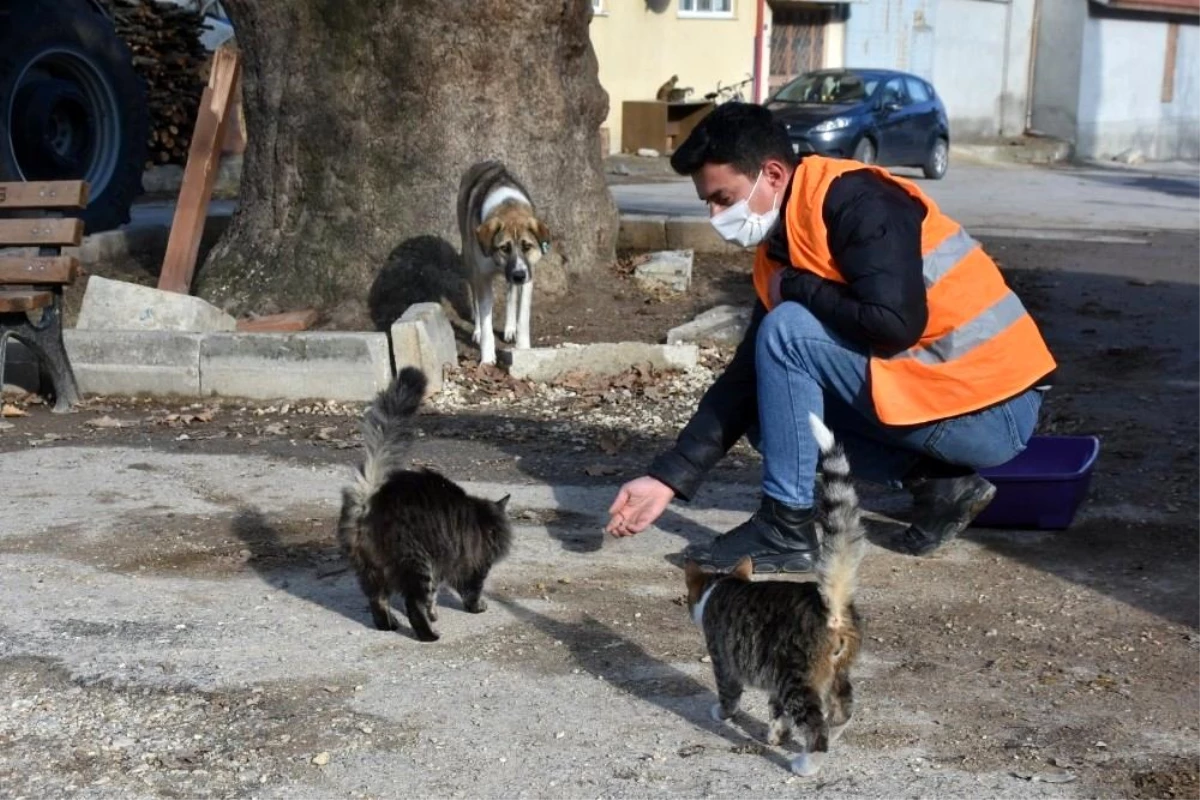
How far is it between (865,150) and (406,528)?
20466 mm

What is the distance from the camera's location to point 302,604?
4.77 m

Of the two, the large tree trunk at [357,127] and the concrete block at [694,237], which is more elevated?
the large tree trunk at [357,127]

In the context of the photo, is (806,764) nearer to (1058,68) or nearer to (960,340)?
(960,340)

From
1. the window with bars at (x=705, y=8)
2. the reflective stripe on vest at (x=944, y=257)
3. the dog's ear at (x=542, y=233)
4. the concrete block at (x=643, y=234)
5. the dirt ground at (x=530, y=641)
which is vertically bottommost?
the dirt ground at (x=530, y=641)

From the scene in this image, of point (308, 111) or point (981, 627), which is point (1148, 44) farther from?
point (981, 627)

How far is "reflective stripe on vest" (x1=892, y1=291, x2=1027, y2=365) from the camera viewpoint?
15.1 ft

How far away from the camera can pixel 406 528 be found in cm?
434

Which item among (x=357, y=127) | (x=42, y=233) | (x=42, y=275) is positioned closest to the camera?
(x=42, y=275)

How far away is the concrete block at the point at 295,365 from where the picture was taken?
758 cm

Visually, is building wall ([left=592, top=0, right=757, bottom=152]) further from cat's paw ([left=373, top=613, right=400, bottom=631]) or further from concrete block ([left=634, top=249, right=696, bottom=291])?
cat's paw ([left=373, top=613, right=400, bottom=631])

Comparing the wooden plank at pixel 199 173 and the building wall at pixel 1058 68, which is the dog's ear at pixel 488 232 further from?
the building wall at pixel 1058 68

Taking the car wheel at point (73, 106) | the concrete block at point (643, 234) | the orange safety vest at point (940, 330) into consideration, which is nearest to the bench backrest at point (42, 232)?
the car wheel at point (73, 106)

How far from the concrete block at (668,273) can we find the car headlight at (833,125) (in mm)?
13162

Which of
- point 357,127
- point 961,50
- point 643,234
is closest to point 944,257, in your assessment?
point 357,127
